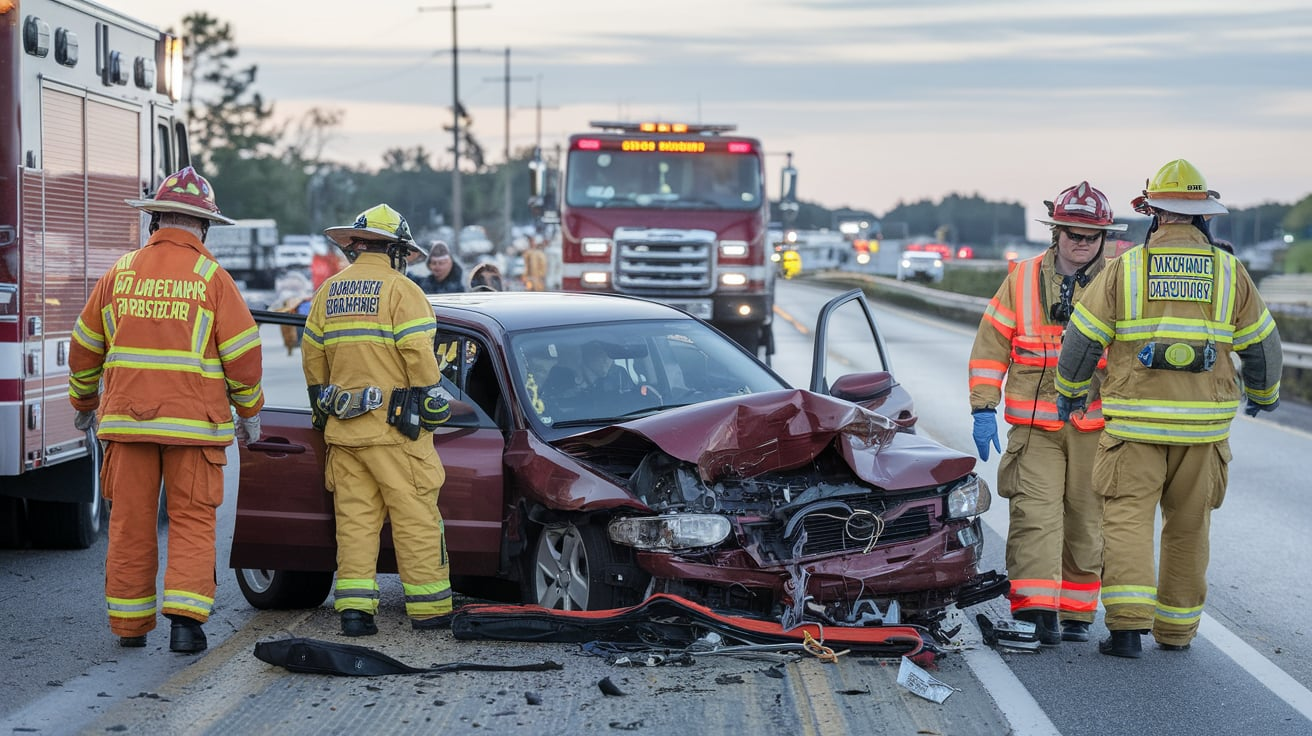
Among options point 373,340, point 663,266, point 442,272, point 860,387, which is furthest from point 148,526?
point 663,266

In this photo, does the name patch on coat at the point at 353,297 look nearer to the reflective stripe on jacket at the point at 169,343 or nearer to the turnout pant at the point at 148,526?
the reflective stripe on jacket at the point at 169,343

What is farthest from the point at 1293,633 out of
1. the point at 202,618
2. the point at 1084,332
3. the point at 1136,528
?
the point at 202,618

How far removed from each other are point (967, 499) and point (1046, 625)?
0.63 metres

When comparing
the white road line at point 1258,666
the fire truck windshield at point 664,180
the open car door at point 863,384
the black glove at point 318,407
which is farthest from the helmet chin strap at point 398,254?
the fire truck windshield at point 664,180

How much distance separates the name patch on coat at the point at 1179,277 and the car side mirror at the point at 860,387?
1286mm

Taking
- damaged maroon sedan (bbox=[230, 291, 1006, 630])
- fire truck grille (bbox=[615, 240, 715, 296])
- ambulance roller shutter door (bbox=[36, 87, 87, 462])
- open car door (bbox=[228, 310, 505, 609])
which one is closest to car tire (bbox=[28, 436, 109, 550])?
ambulance roller shutter door (bbox=[36, 87, 87, 462])

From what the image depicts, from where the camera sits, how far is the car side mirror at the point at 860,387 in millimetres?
7305

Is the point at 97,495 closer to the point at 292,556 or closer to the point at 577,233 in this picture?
the point at 292,556

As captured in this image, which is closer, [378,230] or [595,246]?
[378,230]

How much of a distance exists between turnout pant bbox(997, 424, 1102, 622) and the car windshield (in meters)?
1.27

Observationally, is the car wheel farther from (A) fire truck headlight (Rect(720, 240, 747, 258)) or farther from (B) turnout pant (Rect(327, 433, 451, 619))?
(A) fire truck headlight (Rect(720, 240, 747, 258))

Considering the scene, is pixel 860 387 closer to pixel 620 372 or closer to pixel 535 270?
pixel 620 372

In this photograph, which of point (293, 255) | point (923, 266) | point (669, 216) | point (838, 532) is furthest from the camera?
point (293, 255)

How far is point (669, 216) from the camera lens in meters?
20.0
